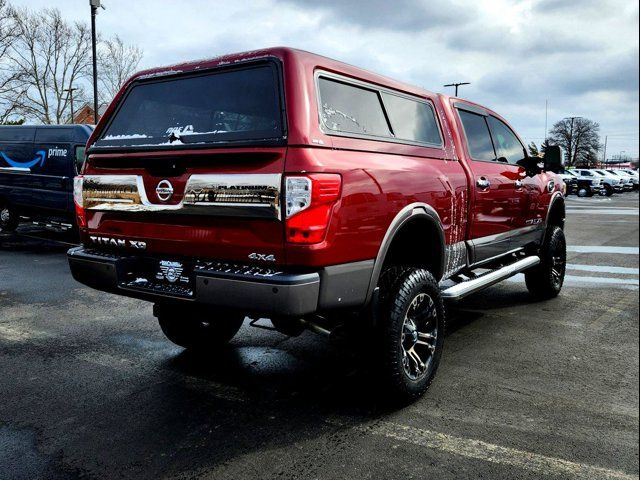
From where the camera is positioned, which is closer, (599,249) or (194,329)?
(194,329)

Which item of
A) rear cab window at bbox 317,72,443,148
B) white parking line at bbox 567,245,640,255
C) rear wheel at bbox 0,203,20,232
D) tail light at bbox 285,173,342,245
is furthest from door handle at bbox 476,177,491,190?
Result: rear wheel at bbox 0,203,20,232

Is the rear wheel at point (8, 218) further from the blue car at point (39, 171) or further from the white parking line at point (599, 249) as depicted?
the white parking line at point (599, 249)

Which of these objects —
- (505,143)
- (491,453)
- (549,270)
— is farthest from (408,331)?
(549,270)

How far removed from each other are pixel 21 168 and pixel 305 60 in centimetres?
1048

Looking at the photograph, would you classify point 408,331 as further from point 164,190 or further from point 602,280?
point 602,280

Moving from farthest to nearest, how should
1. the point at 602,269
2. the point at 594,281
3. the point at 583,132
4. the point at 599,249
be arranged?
the point at 599,249 → the point at 602,269 → the point at 594,281 → the point at 583,132

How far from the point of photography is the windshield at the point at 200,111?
3.05 meters

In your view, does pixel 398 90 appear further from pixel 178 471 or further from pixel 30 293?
pixel 30 293

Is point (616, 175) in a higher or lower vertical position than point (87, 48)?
lower

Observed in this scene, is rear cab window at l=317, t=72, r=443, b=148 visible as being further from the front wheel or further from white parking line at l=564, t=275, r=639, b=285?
white parking line at l=564, t=275, r=639, b=285

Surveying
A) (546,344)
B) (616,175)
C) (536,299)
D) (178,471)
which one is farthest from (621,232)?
(616,175)

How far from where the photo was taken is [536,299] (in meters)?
6.20

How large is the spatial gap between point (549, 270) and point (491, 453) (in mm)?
3677

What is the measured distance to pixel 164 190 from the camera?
10.5ft
